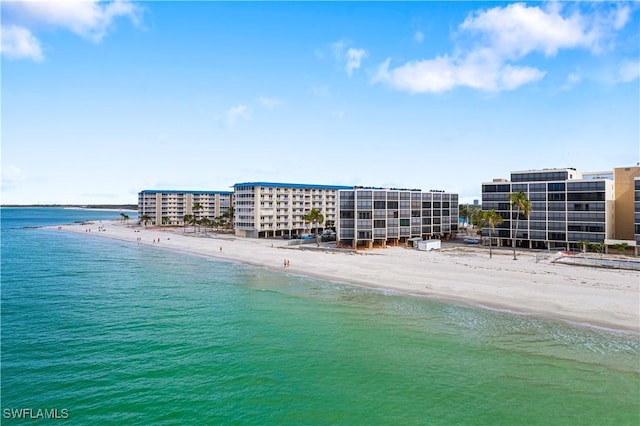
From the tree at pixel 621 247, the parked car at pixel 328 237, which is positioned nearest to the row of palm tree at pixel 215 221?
the parked car at pixel 328 237

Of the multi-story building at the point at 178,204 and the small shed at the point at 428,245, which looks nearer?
the small shed at the point at 428,245

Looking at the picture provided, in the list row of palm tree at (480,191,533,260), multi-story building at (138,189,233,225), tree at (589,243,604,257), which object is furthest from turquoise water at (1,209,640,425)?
multi-story building at (138,189,233,225)

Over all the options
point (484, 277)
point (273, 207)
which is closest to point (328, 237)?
point (273, 207)

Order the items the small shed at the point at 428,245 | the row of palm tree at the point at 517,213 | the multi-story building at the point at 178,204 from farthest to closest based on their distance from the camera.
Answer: the multi-story building at the point at 178,204 < the small shed at the point at 428,245 < the row of palm tree at the point at 517,213

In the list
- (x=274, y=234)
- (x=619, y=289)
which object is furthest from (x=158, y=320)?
(x=274, y=234)

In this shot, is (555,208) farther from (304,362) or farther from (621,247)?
(304,362)

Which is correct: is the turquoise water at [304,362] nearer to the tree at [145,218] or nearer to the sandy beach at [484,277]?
the sandy beach at [484,277]
